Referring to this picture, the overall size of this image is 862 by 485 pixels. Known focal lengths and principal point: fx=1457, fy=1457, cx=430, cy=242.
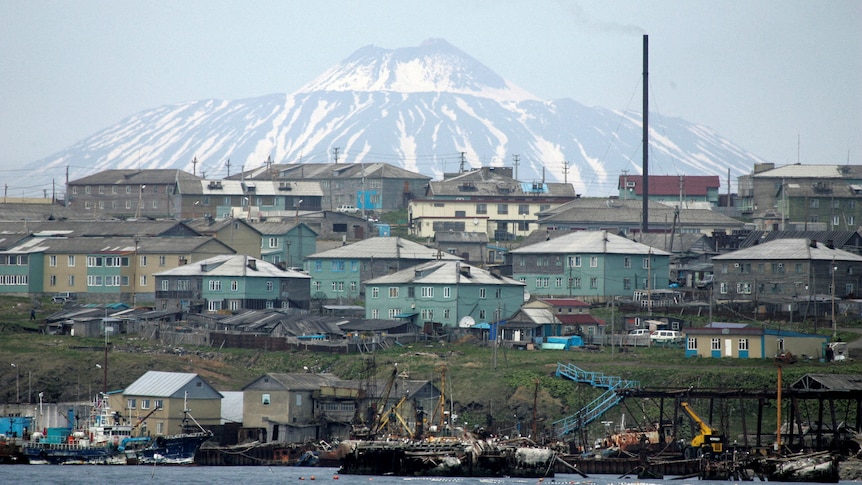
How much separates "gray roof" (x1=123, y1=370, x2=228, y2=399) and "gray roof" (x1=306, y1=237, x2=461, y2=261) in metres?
30.3

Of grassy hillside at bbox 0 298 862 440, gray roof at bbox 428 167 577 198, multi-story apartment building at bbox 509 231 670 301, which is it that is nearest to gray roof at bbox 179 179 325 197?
gray roof at bbox 428 167 577 198

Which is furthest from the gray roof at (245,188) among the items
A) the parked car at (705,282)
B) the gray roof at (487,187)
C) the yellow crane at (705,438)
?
the yellow crane at (705,438)

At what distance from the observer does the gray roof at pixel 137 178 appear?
12356cm

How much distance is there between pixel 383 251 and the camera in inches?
3716

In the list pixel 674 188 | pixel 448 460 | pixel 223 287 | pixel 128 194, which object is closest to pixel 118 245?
pixel 223 287

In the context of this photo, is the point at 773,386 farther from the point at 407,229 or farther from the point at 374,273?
the point at 407,229

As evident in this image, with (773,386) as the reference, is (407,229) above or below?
above

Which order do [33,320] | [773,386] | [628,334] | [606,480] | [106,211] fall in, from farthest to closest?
[106,211] → [33,320] → [628,334] → [773,386] → [606,480]

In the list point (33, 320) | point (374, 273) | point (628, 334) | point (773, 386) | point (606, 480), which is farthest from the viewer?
point (374, 273)

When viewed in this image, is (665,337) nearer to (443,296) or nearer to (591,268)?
(443,296)

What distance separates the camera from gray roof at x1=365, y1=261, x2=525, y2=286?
3265 inches

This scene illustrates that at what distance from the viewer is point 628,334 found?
255 feet

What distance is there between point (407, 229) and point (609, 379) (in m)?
51.6

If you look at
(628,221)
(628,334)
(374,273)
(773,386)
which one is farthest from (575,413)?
(628,221)
